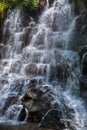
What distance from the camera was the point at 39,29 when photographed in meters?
20.7

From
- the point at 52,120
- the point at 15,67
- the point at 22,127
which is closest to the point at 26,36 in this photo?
the point at 15,67

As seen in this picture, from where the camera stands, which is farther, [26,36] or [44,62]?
[26,36]

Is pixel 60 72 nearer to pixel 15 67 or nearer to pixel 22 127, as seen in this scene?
pixel 15 67

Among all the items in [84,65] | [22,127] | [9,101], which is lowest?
[22,127]

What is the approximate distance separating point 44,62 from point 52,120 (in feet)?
18.3

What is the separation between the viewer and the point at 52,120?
13125 mm

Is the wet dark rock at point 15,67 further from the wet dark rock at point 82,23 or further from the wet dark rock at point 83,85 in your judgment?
the wet dark rock at point 83,85

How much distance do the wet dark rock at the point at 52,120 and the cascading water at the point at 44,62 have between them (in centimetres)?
39

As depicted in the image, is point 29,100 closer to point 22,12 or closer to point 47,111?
point 47,111

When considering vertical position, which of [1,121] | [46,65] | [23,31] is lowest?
[1,121]

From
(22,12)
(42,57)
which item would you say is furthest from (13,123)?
(22,12)

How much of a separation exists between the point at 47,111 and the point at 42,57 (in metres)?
5.35

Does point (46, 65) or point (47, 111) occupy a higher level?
point (46, 65)

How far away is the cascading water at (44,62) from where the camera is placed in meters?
14.8
